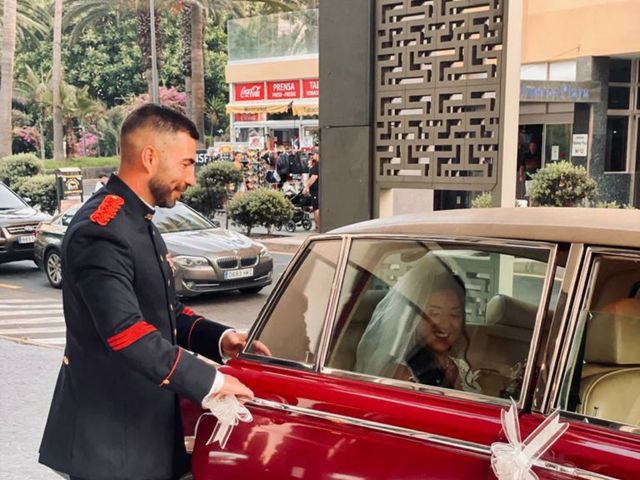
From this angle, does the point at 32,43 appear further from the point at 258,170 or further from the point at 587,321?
the point at 587,321

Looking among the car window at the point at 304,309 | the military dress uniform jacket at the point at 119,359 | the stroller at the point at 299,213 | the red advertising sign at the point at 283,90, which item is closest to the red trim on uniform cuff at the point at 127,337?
the military dress uniform jacket at the point at 119,359

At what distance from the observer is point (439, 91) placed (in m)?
6.80

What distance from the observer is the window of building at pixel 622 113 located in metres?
19.6

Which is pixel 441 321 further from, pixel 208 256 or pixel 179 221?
pixel 179 221

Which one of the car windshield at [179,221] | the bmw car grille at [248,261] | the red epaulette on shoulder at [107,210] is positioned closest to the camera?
the red epaulette on shoulder at [107,210]

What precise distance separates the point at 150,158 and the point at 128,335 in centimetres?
63

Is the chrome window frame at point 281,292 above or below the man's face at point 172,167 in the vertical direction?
below

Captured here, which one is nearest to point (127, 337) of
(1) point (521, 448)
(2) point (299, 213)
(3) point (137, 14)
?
(1) point (521, 448)

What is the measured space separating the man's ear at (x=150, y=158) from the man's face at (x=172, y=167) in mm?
11

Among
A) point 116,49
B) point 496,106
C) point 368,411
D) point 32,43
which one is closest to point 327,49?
point 496,106

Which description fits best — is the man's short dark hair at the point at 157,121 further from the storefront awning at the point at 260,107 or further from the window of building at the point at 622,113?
the storefront awning at the point at 260,107

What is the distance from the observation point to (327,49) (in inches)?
292

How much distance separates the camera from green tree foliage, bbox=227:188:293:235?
16.6m

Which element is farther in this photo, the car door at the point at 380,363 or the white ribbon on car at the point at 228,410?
the white ribbon on car at the point at 228,410
